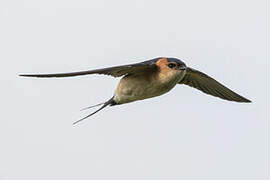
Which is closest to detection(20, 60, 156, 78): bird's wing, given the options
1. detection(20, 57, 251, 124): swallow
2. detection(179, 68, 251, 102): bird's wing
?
detection(20, 57, 251, 124): swallow

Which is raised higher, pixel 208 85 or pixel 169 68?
pixel 169 68

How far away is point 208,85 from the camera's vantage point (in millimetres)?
9531

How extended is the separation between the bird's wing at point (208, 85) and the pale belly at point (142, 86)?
3.15ft

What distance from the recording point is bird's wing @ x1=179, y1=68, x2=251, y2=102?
931 cm

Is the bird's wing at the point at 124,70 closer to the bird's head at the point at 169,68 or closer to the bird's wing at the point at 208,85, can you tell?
the bird's head at the point at 169,68

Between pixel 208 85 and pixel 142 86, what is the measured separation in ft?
4.72

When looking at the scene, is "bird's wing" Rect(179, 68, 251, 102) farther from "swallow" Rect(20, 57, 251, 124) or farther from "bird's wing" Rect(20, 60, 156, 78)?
"bird's wing" Rect(20, 60, 156, 78)

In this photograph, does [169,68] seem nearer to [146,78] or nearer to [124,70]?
[146,78]

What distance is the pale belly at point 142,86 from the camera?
823cm

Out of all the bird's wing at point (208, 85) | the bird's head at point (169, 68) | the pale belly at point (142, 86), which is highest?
the bird's head at point (169, 68)

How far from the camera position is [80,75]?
721 cm

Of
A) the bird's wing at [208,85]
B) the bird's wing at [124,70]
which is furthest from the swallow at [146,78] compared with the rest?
the bird's wing at [208,85]

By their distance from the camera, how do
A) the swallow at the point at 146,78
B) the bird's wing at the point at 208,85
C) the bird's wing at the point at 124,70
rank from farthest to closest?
the bird's wing at the point at 208,85
the swallow at the point at 146,78
the bird's wing at the point at 124,70

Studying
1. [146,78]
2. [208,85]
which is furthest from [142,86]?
[208,85]
